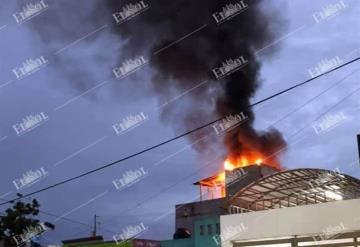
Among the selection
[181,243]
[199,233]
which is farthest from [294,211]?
[181,243]

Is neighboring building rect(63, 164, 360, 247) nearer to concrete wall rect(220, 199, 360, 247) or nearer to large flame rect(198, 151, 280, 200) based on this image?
concrete wall rect(220, 199, 360, 247)

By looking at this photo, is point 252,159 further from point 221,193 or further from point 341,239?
point 341,239

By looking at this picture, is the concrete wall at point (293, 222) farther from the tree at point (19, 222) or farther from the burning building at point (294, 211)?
the tree at point (19, 222)

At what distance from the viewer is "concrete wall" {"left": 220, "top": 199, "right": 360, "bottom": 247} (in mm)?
15305

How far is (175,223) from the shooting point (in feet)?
173

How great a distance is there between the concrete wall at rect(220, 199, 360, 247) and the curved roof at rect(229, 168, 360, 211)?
1.71 m

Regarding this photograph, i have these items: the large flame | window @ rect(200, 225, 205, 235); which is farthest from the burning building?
the large flame

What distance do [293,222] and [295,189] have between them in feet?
11.4

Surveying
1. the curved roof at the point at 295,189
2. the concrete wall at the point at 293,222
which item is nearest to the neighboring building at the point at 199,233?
the curved roof at the point at 295,189

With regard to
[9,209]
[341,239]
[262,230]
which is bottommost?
[341,239]

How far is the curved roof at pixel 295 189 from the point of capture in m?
18.5

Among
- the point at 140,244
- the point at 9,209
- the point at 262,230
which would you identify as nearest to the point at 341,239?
the point at 262,230

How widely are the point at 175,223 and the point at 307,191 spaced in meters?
33.7

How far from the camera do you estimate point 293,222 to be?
16391 millimetres
